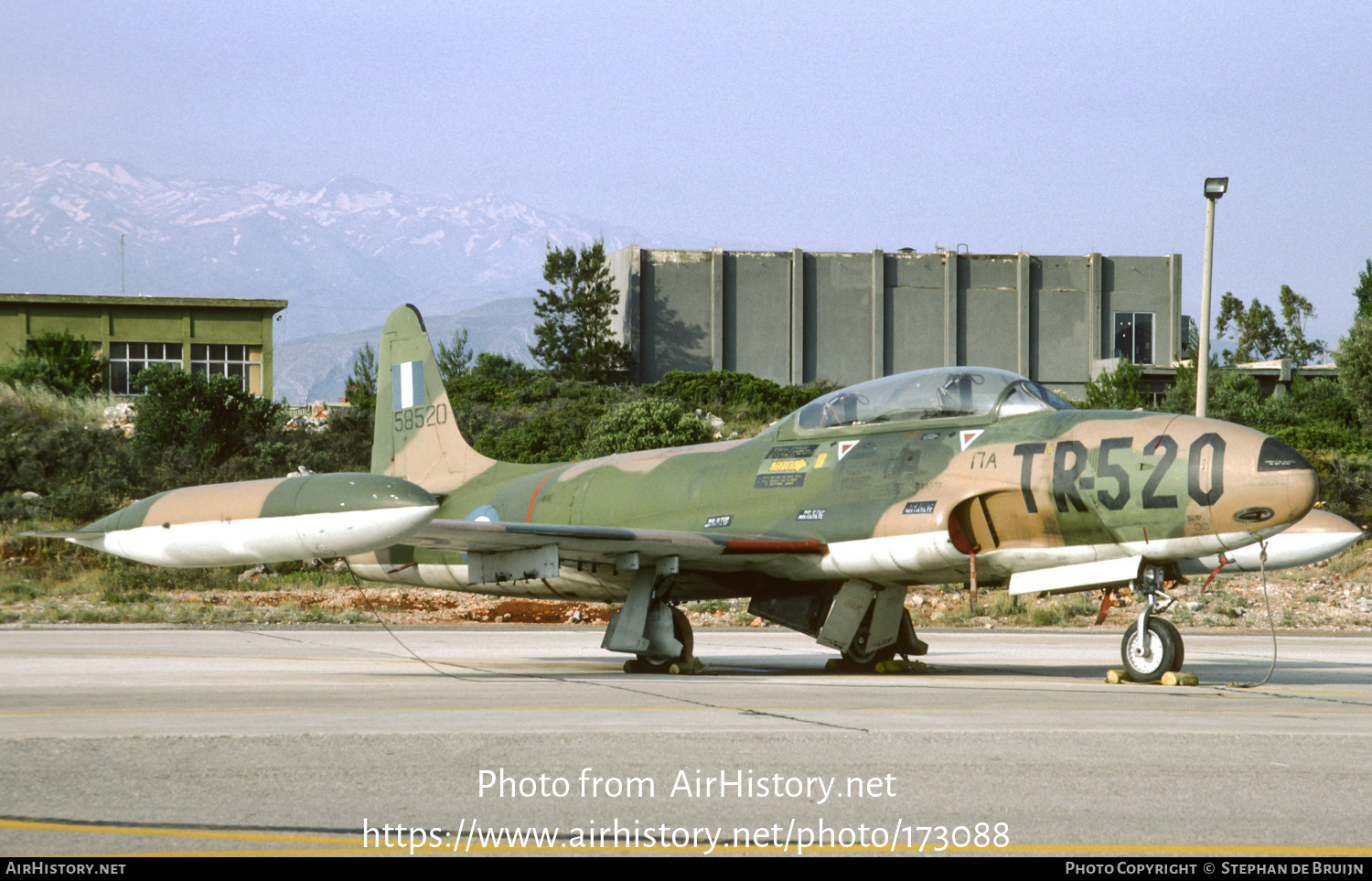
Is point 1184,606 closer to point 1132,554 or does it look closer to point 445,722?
point 1132,554

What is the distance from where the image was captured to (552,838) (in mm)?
5098

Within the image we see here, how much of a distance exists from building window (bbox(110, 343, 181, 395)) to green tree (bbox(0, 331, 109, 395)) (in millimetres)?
1939

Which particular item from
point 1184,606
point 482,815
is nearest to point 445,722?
point 482,815

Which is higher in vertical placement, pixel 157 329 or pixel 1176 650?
pixel 157 329

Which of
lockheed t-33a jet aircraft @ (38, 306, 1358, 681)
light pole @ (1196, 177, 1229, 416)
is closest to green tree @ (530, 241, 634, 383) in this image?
light pole @ (1196, 177, 1229, 416)

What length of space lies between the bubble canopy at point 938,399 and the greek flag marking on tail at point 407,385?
642 cm

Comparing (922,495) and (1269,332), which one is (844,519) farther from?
(1269,332)

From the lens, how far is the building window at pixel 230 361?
6875 centimetres

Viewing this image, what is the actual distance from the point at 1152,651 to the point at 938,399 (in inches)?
128

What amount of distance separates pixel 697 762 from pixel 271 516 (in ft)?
16.6

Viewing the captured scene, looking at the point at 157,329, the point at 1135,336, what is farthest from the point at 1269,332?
the point at 157,329

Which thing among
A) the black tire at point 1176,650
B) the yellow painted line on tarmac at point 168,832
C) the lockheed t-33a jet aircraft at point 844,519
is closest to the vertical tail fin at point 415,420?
the lockheed t-33a jet aircraft at point 844,519

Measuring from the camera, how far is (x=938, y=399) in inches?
509

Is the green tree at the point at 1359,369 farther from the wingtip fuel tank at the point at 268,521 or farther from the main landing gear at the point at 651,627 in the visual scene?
the wingtip fuel tank at the point at 268,521
